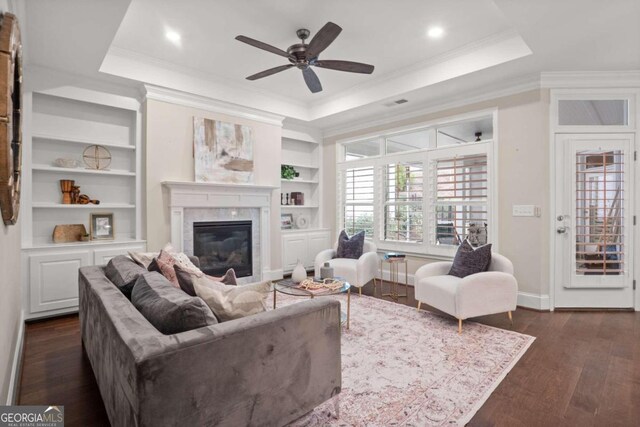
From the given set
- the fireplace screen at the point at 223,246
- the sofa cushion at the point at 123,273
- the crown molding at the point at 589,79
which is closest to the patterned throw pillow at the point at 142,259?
the sofa cushion at the point at 123,273

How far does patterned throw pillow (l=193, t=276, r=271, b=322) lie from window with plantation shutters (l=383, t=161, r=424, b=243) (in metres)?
3.79

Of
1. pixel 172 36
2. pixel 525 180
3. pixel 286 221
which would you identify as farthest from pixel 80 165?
pixel 525 180

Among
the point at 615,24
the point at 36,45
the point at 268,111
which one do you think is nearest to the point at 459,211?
the point at 615,24

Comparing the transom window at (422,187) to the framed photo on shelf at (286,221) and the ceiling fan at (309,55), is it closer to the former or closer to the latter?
the framed photo on shelf at (286,221)

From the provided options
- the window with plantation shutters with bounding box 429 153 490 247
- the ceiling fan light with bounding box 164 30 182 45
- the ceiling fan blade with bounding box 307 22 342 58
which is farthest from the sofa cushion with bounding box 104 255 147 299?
the window with plantation shutters with bounding box 429 153 490 247

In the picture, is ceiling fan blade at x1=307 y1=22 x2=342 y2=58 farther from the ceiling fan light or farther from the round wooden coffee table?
the round wooden coffee table

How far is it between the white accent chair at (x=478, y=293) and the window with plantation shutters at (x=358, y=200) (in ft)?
7.72

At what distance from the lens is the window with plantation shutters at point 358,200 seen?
5.79 meters

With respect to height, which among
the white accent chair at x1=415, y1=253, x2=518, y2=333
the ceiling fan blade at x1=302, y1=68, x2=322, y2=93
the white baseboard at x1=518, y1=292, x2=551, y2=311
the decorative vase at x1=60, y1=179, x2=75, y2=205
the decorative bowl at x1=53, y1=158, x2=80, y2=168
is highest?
the ceiling fan blade at x1=302, y1=68, x2=322, y2=93

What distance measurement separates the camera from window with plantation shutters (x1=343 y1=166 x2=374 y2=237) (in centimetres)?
579

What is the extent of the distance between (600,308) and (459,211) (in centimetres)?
188

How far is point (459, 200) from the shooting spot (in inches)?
184

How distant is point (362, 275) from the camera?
4.44m

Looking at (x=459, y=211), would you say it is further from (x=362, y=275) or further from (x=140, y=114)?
(x=140, y=114)
